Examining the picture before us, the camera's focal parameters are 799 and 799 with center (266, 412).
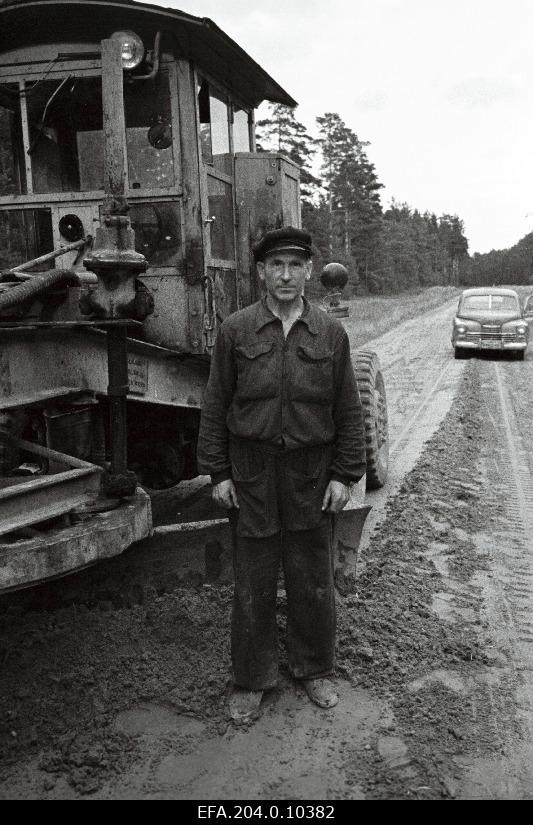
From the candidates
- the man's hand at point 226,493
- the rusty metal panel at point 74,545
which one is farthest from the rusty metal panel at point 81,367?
the man's hand at point 226,493

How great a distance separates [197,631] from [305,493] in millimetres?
1027

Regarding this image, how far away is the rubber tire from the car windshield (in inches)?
465

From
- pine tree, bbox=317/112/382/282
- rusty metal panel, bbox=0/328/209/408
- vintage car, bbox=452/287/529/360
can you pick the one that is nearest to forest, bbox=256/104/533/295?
pine tree, bbox=317/112/382/282

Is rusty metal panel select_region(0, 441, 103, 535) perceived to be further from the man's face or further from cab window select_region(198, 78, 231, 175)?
cab window select_region(198, 78, 231, 175)

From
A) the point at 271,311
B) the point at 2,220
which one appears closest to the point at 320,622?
the point at 271,311

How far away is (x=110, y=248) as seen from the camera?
3.37 metres

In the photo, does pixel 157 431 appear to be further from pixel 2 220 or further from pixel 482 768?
Answer: pixel 482 768

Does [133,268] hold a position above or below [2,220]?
below

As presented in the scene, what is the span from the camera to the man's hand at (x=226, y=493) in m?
3.41

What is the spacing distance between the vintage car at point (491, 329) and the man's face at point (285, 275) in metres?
14.9

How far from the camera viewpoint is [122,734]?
3158 mm

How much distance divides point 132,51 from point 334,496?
254cm

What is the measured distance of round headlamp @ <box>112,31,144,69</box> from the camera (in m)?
4.09
